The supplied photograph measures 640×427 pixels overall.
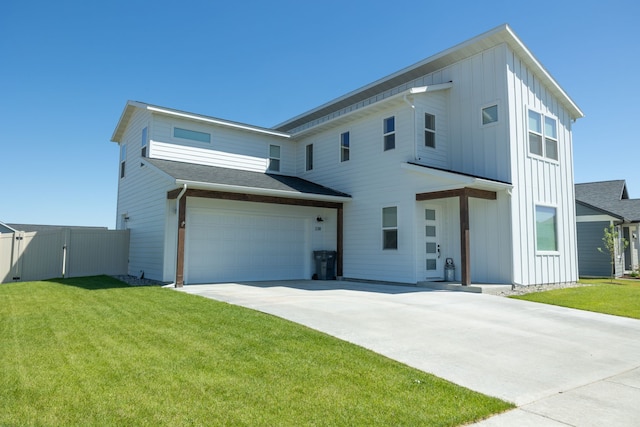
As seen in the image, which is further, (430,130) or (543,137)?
(543,137)

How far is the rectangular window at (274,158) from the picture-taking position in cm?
1711

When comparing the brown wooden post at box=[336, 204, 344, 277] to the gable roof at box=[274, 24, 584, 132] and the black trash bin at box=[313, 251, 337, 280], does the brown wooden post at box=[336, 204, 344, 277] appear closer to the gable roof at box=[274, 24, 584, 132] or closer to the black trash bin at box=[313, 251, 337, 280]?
the black trash bin at box=[313, 251, 337, 280]

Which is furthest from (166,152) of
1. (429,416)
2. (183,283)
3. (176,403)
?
(429,416)

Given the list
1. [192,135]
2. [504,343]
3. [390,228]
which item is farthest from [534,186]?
[192,135]

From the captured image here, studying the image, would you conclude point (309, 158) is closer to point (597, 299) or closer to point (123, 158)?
point (123, 158)

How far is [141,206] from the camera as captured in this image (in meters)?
15.1

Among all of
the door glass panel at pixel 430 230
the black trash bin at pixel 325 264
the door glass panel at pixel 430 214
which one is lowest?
the black trash bin at pixel 325 264

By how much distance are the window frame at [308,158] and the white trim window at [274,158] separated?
1179mm

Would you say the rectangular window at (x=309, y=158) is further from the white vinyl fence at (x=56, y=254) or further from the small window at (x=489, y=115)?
the white vinyl fence at (x=56, y=254)

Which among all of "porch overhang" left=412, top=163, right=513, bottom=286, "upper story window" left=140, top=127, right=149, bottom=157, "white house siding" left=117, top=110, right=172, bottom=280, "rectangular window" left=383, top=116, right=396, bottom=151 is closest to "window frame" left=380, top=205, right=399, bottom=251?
"porch overhang" left=412, top=163, right=513, bottom=286

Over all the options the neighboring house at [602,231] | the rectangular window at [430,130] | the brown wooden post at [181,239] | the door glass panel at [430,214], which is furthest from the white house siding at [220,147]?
the neighboring house at [602,231]

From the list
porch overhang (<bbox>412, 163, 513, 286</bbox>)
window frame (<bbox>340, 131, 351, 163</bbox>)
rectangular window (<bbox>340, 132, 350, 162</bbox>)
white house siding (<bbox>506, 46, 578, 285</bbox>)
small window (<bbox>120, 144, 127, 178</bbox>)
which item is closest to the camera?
porch overhang (<bbox>412, 163, 513, 286</bbox>)

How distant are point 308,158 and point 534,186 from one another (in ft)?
28.0

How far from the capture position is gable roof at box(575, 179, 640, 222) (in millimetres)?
21658
